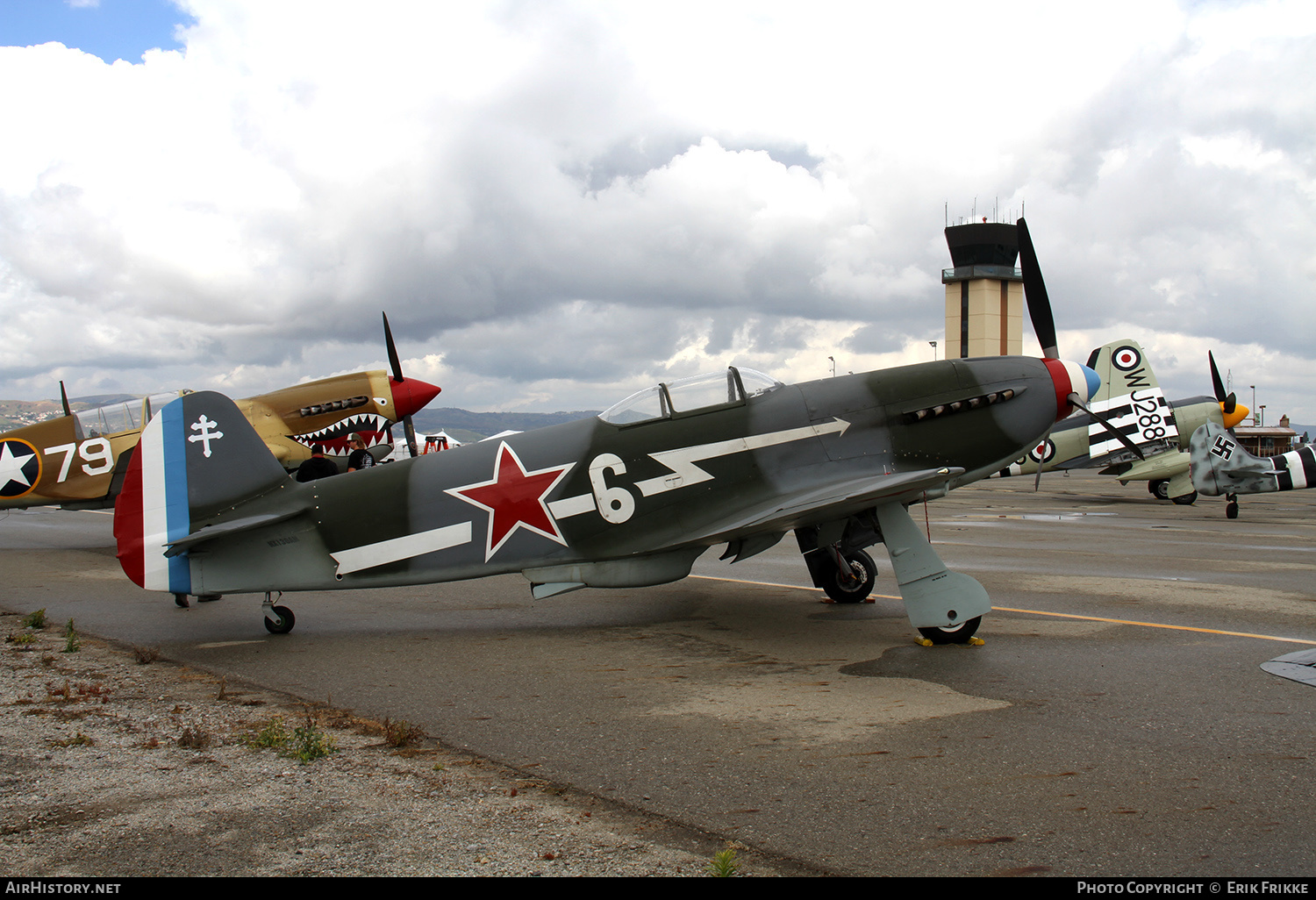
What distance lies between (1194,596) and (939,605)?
4.01 m

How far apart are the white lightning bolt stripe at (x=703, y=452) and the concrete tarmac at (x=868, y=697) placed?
141 centimetres

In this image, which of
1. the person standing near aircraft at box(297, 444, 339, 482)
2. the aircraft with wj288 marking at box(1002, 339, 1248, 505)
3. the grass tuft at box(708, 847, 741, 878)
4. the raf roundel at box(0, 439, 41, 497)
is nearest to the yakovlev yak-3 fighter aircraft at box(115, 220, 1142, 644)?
the grass tuft at box(708, 847, 741, 878)

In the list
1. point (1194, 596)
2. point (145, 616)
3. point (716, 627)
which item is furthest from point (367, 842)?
point (1194, 596)

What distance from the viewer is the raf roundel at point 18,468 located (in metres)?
13.8

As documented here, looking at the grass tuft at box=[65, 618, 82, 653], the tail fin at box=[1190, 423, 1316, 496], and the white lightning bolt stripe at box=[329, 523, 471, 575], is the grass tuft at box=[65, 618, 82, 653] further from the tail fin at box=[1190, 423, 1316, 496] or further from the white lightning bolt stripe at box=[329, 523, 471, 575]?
the tail fin at box=[1190, 423, 1316, 496]

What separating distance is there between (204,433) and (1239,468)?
71.7 feet

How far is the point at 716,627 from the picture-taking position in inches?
318

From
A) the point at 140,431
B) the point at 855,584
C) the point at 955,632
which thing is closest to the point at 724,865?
the point at 955,632

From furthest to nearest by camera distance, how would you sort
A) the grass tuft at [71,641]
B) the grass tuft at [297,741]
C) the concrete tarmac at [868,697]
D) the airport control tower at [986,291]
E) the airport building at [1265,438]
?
the airport building at [1265,438], the airport control tower at [986,291], the grass tuft at [71,641], the grass tuft at [297,741], the concrete tarmac at [868,697]

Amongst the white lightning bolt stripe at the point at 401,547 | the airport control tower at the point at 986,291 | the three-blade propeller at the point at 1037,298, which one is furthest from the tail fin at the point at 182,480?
the airport control tower at the point at 986,291

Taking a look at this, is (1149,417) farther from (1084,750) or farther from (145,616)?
(145,616)

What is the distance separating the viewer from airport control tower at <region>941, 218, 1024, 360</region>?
80625mm

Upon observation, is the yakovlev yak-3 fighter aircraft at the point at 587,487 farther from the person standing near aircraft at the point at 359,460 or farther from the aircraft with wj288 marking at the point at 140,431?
the person standing near aircraft at the point at 359,460

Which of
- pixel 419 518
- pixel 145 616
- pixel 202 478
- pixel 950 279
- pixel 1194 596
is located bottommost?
pixel 1194 596
